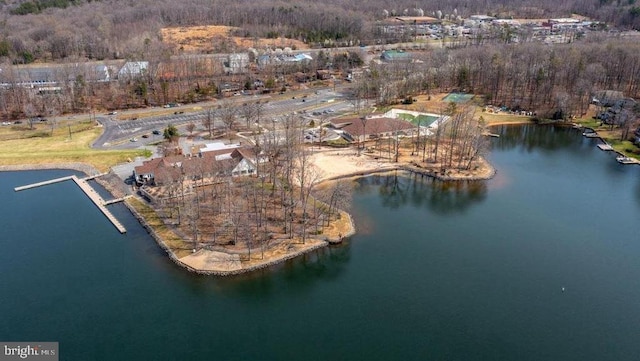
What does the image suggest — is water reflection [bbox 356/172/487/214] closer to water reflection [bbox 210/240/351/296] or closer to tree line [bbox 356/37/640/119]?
water reflection [bbox 210/240/351/296]

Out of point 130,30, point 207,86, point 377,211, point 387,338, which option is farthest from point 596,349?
point 130,30

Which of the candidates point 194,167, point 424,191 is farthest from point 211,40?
point 424,191

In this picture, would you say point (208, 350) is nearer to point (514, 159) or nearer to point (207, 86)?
point (514, 159)

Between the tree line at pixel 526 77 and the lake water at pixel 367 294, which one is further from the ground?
the tree line at pixel 526 77

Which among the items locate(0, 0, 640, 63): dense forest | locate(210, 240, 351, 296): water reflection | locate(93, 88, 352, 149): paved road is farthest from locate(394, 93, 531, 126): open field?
locate(0, 0, 640, 63): dense forest

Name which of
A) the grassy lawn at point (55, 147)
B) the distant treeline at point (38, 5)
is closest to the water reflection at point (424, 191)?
the grassy lawn at point (55, 147)

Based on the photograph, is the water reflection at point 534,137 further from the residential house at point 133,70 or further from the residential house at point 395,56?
the residential house at point 133,70
